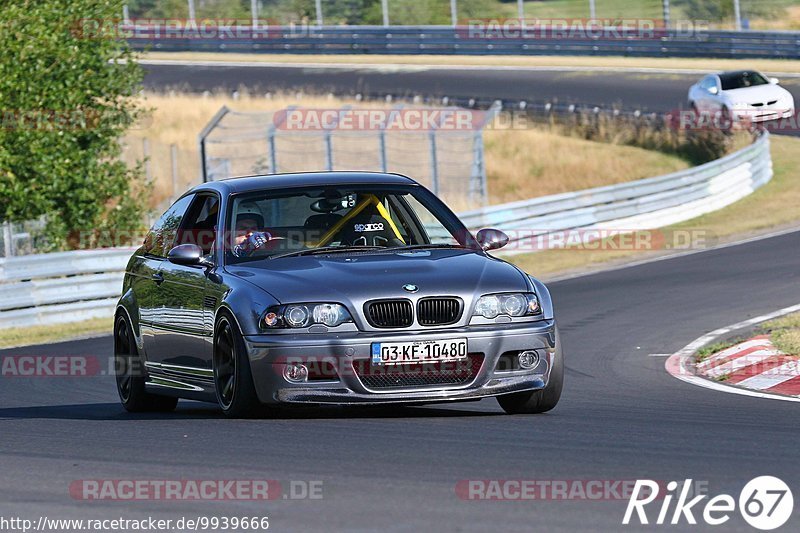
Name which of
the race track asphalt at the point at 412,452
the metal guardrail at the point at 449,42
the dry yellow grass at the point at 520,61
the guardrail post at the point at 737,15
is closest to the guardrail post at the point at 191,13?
the metal guardrail at the point at 449,42

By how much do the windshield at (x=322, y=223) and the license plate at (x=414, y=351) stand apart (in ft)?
3.58

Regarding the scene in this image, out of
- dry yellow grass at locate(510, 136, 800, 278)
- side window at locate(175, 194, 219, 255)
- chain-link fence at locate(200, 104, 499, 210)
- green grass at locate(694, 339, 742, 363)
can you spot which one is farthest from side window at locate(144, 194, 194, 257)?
chain-link fence at locate(200, 104, 499, 210)

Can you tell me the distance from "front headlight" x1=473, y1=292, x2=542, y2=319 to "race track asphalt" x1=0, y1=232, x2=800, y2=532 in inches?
23.3

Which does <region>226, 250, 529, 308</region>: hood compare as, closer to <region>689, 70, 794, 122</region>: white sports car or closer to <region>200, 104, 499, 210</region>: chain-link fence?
<region>200, 104, 499, 210</region>: chain-link fence

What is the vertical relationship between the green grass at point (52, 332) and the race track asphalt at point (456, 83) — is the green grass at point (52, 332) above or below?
below

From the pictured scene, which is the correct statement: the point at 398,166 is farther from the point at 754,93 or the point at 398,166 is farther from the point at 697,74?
the point at 697,74

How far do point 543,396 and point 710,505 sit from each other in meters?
3.07

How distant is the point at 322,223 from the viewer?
30.6ft

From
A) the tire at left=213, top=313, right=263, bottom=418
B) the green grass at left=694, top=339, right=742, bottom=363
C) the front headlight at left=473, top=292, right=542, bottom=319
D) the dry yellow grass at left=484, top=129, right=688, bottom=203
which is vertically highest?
the front headlight at left=473, top=292, right=542, bottom=319

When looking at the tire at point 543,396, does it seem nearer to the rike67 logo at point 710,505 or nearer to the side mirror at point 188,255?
the side mirror at point 188,255

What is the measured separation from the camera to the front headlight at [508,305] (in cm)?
836

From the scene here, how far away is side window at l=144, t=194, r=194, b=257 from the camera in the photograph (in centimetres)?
1017

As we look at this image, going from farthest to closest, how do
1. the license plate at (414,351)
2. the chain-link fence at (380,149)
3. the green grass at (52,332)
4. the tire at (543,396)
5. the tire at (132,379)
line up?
the chain-link fence at (380,149), the green grass at (52,332), the tire at (132,379), the tire at (543,396), the license plate at (414,351)

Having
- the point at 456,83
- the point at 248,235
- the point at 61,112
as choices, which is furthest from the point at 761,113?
the point at 248,235
